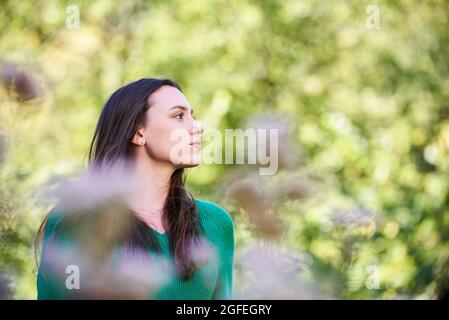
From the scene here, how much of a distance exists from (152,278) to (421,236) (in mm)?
1018

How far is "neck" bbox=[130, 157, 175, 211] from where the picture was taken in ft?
4.11

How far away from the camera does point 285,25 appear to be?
1.99 metres

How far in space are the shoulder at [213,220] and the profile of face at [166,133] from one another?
0.29ft

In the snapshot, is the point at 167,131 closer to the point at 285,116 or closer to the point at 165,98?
the point at 165,98

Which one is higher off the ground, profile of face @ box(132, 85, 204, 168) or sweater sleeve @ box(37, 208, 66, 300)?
profile of face @ box(132, 85, 204, 168)

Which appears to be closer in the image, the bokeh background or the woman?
the woman

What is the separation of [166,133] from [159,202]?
12 centimetres

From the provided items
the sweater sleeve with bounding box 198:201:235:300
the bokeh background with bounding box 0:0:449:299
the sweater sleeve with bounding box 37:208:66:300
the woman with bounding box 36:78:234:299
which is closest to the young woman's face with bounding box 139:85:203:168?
the woman with bounding box 36:78:234:299

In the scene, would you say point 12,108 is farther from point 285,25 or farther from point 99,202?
point 285,25

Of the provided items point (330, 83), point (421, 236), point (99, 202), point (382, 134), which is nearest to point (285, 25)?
point (330, 83)

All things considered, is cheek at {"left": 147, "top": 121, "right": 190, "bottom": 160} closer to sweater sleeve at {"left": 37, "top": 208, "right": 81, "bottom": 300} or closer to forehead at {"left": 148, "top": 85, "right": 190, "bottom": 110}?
forehead at {"left": 148, "top": 85, "right": 190, "bottom": 110}

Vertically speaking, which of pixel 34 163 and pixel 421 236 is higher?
pixel 34 163
